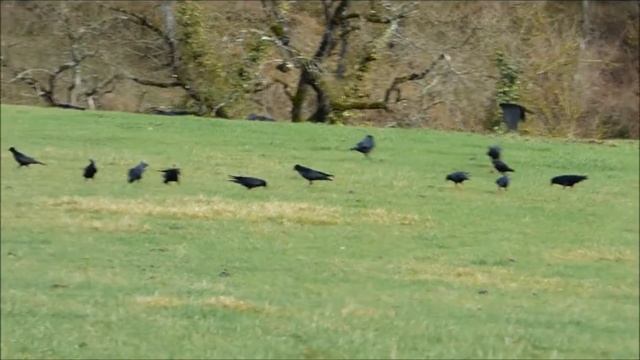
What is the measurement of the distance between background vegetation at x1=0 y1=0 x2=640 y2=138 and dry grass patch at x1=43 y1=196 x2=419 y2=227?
10.3 m

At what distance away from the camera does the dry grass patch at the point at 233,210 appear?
1241 centimetres

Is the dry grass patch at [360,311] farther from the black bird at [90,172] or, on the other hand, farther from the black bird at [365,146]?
the black bird at [365,146]

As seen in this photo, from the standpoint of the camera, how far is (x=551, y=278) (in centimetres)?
1057

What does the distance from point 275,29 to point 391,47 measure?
7.69ft

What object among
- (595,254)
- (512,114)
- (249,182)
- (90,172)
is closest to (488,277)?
(595,254)

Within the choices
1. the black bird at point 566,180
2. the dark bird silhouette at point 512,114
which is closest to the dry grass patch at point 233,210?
the black bird at point 566,180

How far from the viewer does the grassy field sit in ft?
26.9

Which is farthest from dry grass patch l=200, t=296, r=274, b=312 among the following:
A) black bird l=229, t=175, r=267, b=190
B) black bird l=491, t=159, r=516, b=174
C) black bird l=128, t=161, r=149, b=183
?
black bird l=491, t=159, r=516, b=174

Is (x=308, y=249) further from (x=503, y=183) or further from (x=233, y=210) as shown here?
(x=503, y=183)

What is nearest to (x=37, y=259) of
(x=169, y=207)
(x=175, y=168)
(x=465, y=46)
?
(x=169, y=207)

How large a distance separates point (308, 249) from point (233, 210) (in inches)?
68.5

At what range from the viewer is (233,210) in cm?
1270

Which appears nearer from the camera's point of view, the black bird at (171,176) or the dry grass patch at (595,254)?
the dry grass patch at (595,254)

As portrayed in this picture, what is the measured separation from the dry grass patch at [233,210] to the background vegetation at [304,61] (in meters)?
10.3
